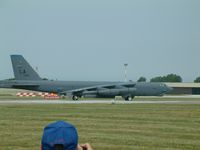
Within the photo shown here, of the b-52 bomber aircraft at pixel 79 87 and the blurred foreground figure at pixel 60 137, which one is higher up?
the b-52 bomber aircraft at pixel 79 87

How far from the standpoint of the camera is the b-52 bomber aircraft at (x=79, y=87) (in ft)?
228

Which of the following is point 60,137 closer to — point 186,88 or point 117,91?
point 117,91

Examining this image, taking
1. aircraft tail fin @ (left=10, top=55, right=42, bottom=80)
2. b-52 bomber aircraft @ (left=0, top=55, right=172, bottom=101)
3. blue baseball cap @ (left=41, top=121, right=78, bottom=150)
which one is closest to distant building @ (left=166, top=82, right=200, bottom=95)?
b-52 bomber aircraft @ (left=0, top=55, right=172, bottom=101)

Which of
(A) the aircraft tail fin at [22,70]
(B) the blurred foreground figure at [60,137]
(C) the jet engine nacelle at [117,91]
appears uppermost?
(A) the aircraft tail fin at [22,70]

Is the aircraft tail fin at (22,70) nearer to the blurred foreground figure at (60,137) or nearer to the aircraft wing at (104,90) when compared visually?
the aircraft wing at (104,90)

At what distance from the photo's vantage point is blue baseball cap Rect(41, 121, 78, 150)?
2664mm

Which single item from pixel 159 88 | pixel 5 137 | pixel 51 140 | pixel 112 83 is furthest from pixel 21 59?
pixel 51 140

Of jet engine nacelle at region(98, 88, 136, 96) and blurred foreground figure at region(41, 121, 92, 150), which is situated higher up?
jet engine nacelle at region(98, 88, 136, 96)

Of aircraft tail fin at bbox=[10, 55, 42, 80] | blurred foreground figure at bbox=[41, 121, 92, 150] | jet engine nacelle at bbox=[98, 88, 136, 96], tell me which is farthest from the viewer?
aircraft tail fin at bbox=[10, 55, 42, 80]

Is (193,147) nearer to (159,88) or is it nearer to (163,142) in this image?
(163,142)

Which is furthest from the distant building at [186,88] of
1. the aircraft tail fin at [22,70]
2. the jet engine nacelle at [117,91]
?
the jet engine nacelle at [117,91]

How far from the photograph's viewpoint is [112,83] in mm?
73750

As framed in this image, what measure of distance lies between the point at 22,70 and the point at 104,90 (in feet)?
41.6

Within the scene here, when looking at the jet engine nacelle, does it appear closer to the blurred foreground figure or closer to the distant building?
the distant building
